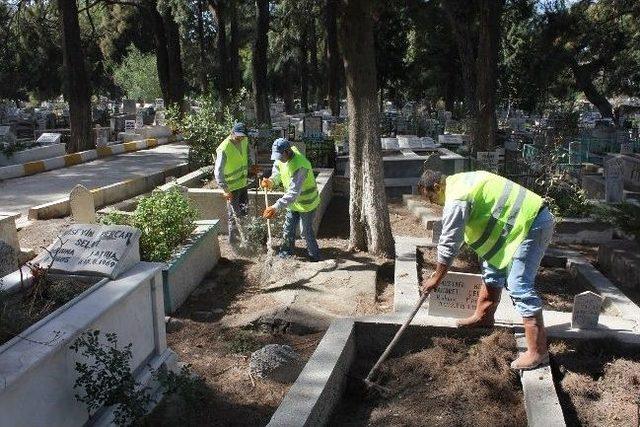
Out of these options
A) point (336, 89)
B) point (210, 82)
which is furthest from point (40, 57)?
point (336, 89)

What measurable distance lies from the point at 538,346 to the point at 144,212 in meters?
4.11

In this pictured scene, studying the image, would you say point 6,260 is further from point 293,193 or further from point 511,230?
point 511,230

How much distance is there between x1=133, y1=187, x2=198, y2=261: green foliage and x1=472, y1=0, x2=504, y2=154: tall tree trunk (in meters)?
9.17

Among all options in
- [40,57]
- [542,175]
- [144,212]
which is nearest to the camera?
[144,212]

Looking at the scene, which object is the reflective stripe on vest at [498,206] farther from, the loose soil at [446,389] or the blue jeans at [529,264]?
the loose soil at [446,389]

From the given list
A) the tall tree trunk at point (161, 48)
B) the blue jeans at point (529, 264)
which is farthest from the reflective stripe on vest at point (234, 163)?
the tall tree trunk at point (161, 48)

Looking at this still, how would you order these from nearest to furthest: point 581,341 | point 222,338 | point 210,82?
point 581,341 < point 222,338 < point 210,82

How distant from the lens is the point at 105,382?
3.45m

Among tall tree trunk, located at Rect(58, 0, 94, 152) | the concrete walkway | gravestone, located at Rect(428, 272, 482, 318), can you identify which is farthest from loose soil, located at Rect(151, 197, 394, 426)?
tall tree trunk, located at Rect(58, 0, 94, 152)

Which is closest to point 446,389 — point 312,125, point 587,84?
point 312,125

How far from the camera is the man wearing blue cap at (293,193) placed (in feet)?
24.3

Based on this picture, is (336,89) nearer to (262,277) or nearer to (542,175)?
(542,175)

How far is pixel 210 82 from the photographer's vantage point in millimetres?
45031

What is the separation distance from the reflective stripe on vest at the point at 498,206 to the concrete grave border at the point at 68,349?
2.21 metres
